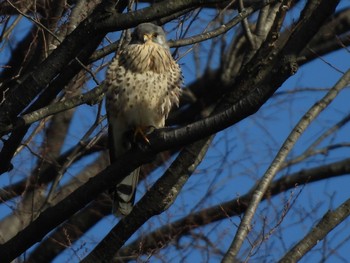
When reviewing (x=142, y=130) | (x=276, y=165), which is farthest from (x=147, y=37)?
(x=276, y=165)

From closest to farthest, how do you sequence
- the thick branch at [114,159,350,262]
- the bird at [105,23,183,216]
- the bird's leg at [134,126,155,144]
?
the bird's leg at [134,126,155,144] < the bird at [105,23,183,216] < the thick branch at [114,159,350,262]

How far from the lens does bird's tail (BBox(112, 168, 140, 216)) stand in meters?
5.25

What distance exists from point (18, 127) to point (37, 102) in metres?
0.56

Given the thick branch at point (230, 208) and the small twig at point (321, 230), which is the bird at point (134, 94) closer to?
the small twig at point (321, 230)

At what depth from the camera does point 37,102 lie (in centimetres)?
473

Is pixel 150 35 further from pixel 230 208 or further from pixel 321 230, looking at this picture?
pixel 230 208

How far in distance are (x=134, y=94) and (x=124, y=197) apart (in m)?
0.63

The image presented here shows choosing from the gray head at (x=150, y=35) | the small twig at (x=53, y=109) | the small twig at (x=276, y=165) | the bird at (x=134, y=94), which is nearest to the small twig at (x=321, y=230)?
the small twig at (x=276, y=165)

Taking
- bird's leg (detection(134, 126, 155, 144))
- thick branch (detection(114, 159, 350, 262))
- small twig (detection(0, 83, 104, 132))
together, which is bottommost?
small twig (detection(0, 83, 104, 132))

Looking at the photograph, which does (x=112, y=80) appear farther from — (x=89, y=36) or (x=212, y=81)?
(x=212, y=81)

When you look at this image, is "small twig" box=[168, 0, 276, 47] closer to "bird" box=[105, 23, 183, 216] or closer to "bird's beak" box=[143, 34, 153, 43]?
"bird" box=[105, 23, 183, 216]

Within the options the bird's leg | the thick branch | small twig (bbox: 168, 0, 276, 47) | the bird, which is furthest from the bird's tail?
the thick branch

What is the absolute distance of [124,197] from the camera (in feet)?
17.4

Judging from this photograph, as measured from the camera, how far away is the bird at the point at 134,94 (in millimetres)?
5230
